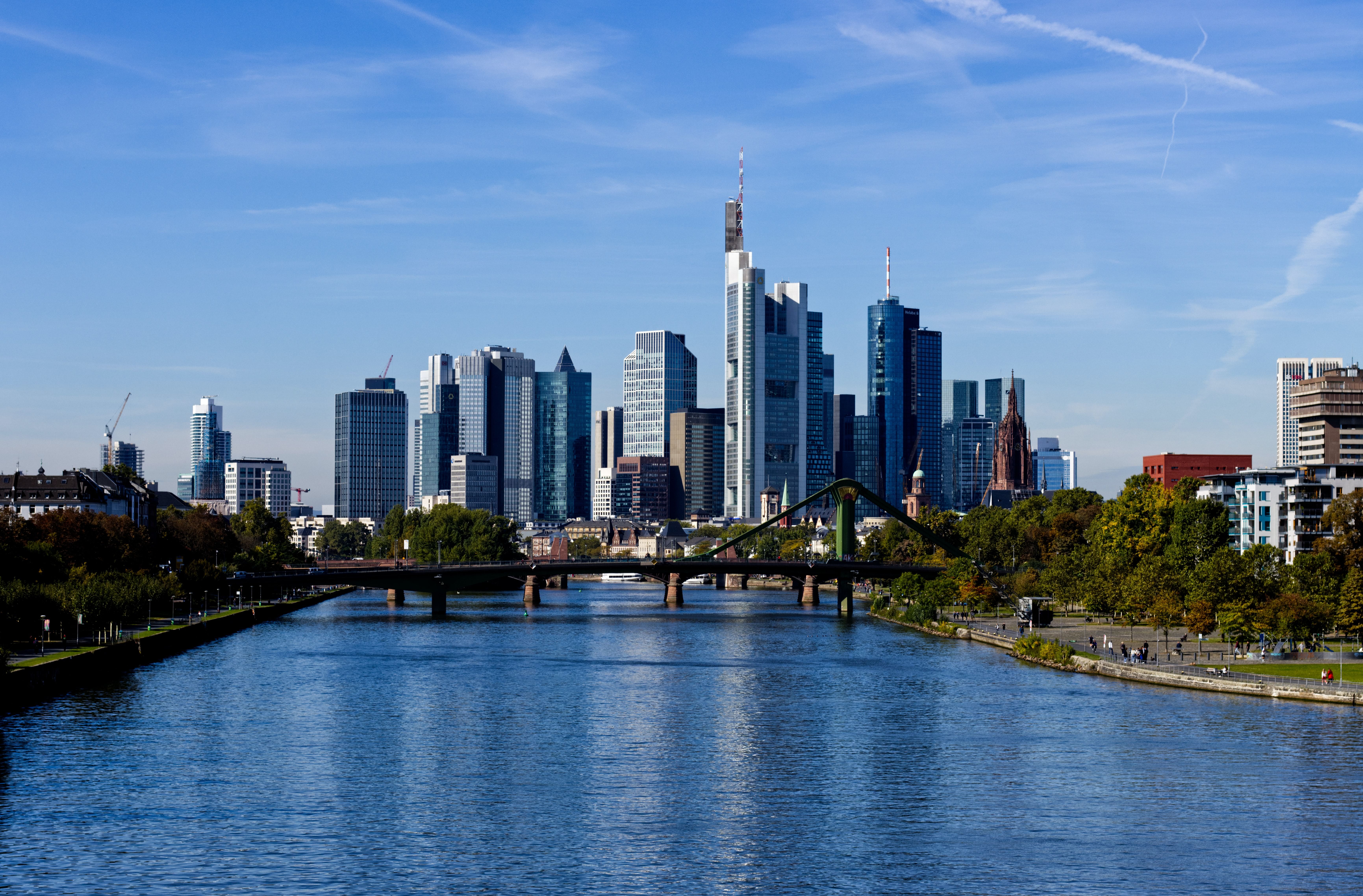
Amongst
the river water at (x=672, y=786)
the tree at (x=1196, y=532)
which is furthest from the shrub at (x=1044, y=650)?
the tree at (x=1196, y=532)

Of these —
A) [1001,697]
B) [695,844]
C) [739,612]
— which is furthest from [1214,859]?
[739,612]

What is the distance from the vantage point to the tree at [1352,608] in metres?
95.1

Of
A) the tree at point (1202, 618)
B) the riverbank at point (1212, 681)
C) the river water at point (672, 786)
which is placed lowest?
the river water at point (672, 786)

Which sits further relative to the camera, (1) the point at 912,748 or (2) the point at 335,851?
(1) the point at 912,748

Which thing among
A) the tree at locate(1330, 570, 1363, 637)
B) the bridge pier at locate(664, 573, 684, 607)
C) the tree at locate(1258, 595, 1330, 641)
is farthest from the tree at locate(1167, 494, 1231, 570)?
the bridge pier at locate(664, 573, 684, 607)

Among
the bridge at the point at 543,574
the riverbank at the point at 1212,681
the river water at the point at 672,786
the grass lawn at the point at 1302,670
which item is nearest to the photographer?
the river water at the point at 672,786

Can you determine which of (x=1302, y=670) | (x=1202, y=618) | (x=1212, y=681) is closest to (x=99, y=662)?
(x=1212, y=681)

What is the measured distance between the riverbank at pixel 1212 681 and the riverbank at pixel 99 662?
57300 millimetres

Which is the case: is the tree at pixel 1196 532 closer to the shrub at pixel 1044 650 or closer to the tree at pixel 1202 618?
the tree at pixel 1202 618

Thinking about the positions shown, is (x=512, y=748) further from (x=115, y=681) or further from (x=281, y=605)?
(x=281, y=605)

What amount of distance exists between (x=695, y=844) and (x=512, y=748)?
62.7 feet

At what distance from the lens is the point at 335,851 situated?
48.8m

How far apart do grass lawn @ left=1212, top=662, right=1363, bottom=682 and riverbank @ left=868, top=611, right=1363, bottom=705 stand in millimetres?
1613

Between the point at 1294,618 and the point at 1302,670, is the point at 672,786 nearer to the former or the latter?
the point at 1302,670
